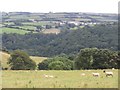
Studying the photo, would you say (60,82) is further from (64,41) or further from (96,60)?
(64,41)

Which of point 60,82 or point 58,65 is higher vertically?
point 60,82

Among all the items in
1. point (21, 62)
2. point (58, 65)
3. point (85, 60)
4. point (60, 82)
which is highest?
point (60, 82)

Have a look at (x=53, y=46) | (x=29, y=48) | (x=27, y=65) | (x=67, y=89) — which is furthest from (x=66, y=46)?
(x=67, y=89)

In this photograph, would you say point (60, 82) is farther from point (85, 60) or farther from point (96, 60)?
point (85, 60)

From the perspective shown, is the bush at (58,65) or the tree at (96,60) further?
the bush at (58,65)

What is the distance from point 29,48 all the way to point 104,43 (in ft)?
83.6

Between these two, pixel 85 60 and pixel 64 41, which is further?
pixel 64 41

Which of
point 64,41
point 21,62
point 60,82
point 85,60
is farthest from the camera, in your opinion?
point 64,41

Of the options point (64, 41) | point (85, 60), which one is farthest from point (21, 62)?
point (64, 41)

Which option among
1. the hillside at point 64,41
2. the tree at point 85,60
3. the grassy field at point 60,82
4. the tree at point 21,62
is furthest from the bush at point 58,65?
the hillside at point 64,41

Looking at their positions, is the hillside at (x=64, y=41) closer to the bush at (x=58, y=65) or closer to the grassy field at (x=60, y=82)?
the bush at (x=58, y=65)

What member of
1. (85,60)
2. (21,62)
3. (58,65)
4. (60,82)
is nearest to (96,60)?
(85,60)

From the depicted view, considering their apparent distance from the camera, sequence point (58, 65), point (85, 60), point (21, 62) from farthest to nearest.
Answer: point (21, 62)
point (58, 65)
point (85, 60)

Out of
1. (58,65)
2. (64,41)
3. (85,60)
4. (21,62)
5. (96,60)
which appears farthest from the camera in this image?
(64,41)
